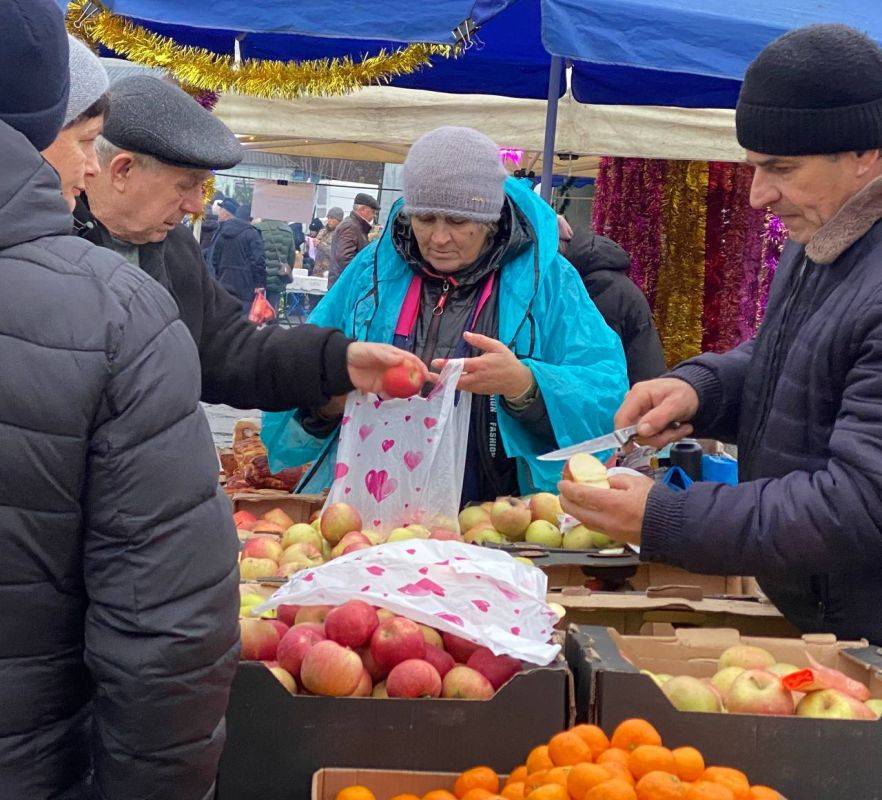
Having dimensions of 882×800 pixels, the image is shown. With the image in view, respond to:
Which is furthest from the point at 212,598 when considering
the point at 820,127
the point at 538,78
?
the point at 538,78

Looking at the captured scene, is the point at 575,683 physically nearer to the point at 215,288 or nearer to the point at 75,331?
the point at 75,331

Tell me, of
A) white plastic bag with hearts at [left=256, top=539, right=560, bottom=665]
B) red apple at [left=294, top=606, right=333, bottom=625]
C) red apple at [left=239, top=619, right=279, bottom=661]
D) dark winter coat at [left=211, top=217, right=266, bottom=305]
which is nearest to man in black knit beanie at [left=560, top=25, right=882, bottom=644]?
white plastic bag with hearts at [left=256, top=539, right=560, bottom=665]

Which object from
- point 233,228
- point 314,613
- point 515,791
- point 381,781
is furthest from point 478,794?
point 233,228

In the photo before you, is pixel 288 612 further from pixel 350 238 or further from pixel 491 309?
pixel 350 238

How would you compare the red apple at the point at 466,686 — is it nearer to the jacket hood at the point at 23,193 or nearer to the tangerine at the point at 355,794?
the tangerine at the point at 355,794

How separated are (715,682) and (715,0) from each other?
10.9ft

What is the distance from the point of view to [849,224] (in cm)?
218

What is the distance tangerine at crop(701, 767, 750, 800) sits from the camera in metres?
1.65

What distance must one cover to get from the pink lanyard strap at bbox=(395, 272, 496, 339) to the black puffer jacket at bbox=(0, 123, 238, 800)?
6.50 ft

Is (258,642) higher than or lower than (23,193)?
lower

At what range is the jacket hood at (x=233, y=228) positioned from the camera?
14594 mm

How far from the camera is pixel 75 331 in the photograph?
50.9 inches

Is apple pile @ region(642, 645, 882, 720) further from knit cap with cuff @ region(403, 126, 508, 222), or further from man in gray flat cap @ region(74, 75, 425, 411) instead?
knit cap with cuff @ region(403, 126, 508, 222)

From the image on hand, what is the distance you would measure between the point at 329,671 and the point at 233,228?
13.2m
